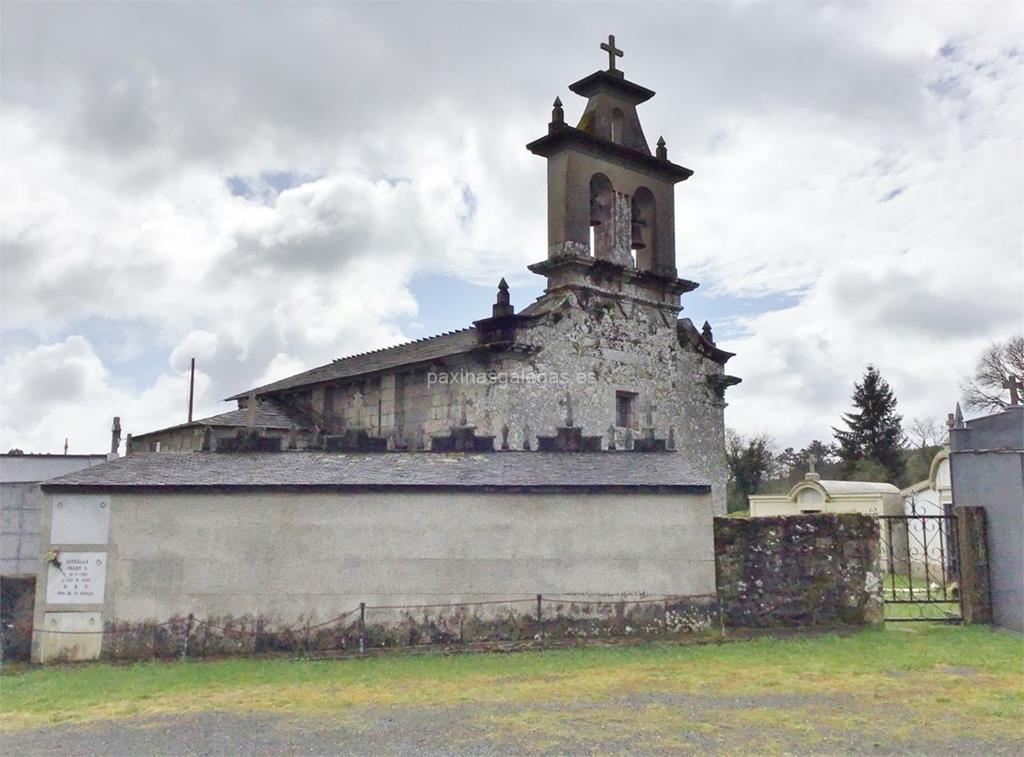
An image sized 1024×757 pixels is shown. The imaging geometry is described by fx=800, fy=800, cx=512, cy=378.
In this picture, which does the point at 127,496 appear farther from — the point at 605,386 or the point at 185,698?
the point at 605,386

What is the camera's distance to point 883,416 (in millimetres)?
48469

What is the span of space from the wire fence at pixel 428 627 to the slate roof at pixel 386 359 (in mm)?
8535

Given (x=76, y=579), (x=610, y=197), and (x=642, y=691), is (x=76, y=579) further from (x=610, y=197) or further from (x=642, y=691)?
(x=610, y=197)

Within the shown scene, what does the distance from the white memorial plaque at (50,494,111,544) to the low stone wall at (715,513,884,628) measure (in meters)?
8.79

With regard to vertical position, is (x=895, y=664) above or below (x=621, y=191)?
below

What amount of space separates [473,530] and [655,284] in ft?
40.1

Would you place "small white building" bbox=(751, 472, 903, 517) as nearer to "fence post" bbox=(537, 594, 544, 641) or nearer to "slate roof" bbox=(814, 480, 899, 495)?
"slate roof" bbox=(814, 480, 899, 495)

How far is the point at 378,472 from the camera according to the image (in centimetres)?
1178

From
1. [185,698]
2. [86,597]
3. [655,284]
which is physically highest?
[655,284]

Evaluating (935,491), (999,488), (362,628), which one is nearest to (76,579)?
(362,628)

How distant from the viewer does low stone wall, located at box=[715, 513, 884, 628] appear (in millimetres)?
11789

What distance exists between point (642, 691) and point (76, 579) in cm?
769

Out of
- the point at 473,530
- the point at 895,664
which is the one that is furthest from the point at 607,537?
the point at 895,664

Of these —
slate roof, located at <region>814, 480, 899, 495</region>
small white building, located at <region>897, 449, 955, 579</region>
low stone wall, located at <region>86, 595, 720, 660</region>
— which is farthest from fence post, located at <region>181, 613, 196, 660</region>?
slate roof, located at <region>814, 480, 899, 495</region>
